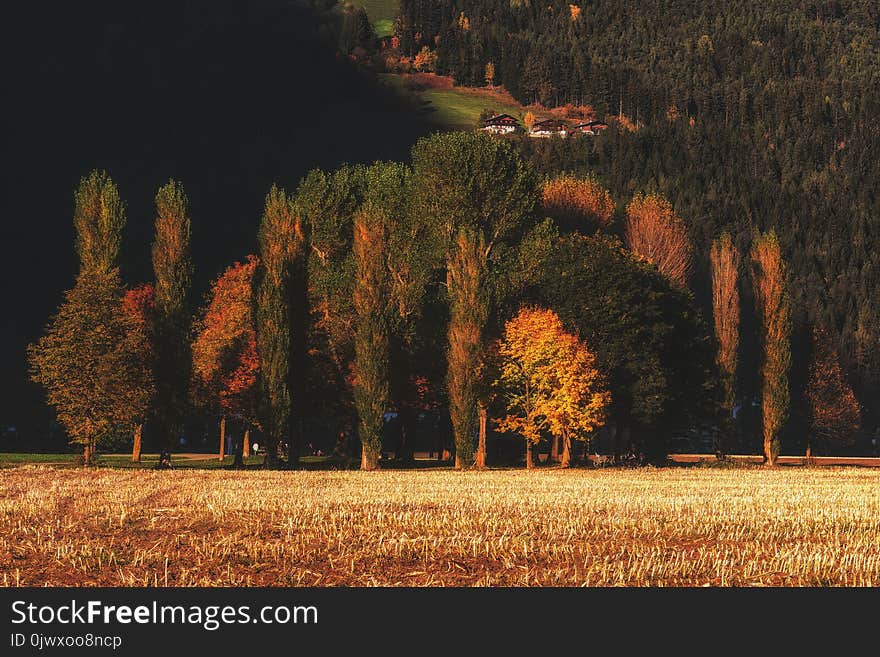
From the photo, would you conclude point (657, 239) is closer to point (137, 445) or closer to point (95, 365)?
point (137, 445)

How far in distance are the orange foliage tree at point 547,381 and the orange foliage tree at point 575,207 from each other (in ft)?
101

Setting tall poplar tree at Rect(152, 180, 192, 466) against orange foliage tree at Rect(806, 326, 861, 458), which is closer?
tall poplar tree at Rect(152, 180, 192, 466)

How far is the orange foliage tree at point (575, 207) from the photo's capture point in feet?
348

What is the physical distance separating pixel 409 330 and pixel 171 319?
15.5 meters

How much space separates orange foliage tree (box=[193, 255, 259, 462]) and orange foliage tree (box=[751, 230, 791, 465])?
38910 millimetres

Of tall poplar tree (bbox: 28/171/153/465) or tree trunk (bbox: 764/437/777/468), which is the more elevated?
tall poplar tree (bbox: 28/171/153/465)

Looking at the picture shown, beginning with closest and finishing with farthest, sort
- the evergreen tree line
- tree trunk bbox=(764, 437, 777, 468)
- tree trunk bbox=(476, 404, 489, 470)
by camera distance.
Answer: the evergreen tree line
tree trunk bbox=(476, 404, 489, 470)
tree trunk bbox=(764, 437, 777, 468)

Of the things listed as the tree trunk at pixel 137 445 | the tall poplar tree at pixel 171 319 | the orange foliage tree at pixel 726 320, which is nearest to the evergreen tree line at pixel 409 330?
the tall poplar tree at pixel 171 319

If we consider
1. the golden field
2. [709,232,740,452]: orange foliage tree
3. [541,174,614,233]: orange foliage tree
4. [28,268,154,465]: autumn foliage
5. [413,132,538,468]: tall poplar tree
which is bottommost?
the golden field

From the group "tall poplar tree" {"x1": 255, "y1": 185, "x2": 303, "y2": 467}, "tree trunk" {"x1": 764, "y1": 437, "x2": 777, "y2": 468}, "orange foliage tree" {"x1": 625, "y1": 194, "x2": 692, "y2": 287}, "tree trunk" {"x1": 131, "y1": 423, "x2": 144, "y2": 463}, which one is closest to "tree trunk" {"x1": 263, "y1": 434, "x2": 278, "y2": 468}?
"tall poplar tree" {"x1": 255, "y1": 185, "x2": 303, "y2": 467}

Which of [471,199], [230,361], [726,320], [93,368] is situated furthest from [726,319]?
[93,368]

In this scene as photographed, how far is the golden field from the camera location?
65.8 feet

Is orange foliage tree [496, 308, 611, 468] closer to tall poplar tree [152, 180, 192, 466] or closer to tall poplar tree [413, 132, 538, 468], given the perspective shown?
tall poplar tree [413, 132, 538, 468]

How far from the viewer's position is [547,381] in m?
73.4
